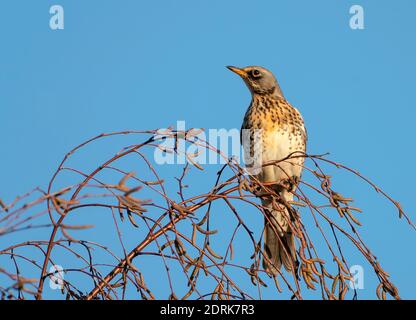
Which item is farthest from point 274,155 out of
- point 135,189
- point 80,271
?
point 135,189

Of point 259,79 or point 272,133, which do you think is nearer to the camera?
point 272,133

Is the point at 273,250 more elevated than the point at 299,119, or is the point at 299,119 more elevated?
the point at 299,119

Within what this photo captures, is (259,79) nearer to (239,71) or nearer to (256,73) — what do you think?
(256,73)

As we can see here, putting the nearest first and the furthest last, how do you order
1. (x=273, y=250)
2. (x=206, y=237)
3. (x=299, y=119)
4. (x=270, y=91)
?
(x=206, y=237), (x=273, y=250), (x=299, y=119), (x=270, y=91)

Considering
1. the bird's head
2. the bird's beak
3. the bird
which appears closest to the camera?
the bird

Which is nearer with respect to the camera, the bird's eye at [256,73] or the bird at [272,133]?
the bird at [272,133]

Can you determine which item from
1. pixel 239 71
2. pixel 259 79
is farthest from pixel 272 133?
pixel 239 71

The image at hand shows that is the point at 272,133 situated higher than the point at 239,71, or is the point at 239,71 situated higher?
the point at 239,71

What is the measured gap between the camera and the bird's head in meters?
6.79

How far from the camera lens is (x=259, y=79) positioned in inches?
271

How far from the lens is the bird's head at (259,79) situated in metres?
6.79

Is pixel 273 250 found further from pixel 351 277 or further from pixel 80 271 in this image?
pixel 80 271
